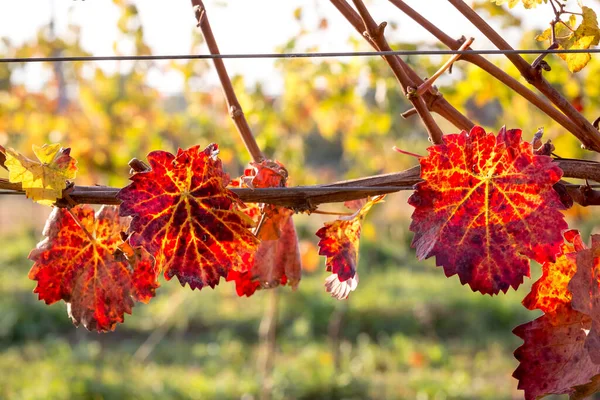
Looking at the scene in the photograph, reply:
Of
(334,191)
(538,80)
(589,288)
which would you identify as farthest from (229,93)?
(589,288)

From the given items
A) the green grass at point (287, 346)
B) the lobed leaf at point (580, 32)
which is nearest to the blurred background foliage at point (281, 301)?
the green grass at point (287, 346)

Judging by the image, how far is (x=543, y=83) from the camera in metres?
0.98

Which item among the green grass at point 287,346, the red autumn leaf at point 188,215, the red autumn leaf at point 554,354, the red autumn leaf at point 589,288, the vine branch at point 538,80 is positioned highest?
the green grass at point 287,346

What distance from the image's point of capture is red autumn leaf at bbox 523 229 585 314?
0.97 meters

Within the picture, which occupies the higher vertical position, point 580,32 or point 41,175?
point 580,32

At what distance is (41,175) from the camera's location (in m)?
0.92

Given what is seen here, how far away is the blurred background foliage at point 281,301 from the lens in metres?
4.09

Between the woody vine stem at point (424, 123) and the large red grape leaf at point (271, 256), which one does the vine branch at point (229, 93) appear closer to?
the large red grape leaf at point (271, 256)

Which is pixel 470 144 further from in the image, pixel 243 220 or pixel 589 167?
pixel 243 220

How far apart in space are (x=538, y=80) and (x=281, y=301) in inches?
263

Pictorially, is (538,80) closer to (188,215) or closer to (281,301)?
(188,215)

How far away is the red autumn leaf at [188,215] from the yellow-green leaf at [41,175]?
105 millimetres

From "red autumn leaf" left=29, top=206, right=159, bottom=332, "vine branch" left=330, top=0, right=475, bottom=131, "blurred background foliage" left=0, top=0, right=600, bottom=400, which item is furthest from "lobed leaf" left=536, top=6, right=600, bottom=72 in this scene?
"blurred background foliage" left=0, top=0, right=600, bottom=400

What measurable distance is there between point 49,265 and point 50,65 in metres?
5.39
